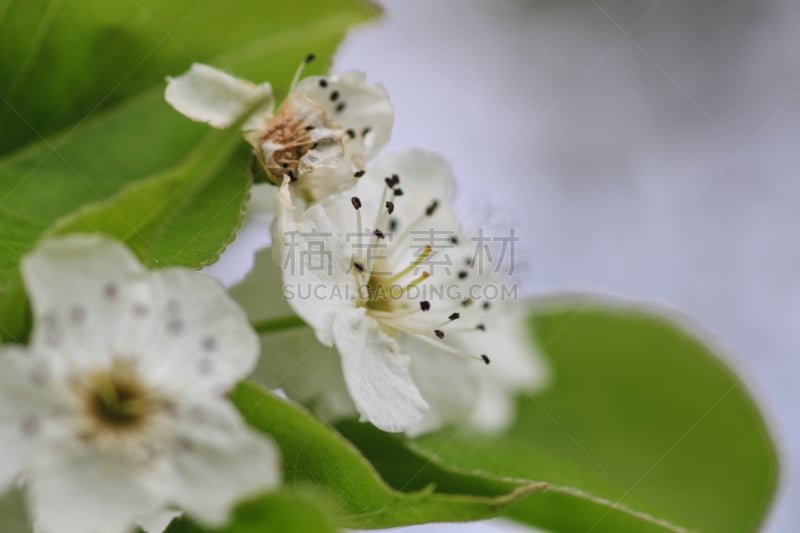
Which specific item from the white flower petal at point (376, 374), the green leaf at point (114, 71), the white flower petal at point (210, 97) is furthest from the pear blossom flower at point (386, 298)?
the green leaf at point (114, 71)

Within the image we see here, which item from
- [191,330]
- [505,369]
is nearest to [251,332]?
[191,330]

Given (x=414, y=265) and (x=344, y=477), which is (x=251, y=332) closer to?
(x=344, y=477)

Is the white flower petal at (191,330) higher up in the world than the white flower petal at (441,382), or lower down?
higher up

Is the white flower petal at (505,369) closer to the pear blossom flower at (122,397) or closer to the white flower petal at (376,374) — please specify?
the white flower petal at (376,374)

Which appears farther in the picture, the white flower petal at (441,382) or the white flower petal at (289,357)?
the white flower petal at (441,382)

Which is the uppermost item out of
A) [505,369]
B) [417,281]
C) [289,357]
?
[417,281]

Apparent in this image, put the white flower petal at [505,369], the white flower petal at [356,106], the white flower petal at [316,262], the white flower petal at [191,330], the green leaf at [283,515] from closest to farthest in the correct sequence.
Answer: the green leaf at [283,515] → the white flower petal at [191,330] → the white flower petal at [316,262] → the white flower petal at [356,106] → the white flower petal at [505,369]
